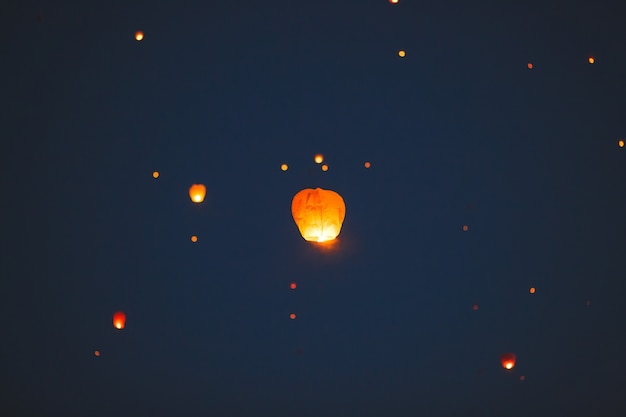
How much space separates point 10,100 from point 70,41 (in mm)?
420

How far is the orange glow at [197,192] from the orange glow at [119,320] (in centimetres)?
67

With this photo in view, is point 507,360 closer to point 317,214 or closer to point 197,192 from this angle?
point 317,214

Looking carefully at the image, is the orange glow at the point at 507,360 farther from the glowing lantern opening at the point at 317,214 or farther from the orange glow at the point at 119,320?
the orange glow at the point at 119,320

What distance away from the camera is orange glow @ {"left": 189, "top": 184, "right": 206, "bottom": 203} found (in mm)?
3203

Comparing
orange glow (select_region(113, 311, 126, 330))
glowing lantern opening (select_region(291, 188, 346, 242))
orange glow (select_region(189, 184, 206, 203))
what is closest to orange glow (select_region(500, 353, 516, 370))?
glowing lantern opening (select_region(291, 188, 346, 242))

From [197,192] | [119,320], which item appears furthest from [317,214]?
[119,320]

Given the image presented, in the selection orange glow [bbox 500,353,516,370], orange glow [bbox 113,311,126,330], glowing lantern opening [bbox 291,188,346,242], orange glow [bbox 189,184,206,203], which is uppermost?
orange glow [bbox 189,184,206,203]

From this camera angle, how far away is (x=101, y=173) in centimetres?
322

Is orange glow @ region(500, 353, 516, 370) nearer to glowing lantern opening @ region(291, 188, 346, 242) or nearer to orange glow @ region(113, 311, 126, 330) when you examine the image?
glowing lantern opening @ region(291, 188, 346, 242)

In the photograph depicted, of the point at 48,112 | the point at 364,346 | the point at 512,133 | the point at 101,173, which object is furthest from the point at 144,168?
the point at 512,133

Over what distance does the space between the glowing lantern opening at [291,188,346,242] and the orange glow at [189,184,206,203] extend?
47 cm

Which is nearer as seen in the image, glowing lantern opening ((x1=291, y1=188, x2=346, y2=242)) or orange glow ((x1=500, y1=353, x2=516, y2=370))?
glowing lantern opening ((x1=291, y1=188, x2=346, y2=242))

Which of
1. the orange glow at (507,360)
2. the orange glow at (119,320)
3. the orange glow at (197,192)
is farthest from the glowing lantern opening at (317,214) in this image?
the orange glow at (507,360)

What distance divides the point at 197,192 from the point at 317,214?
2.10 ft
